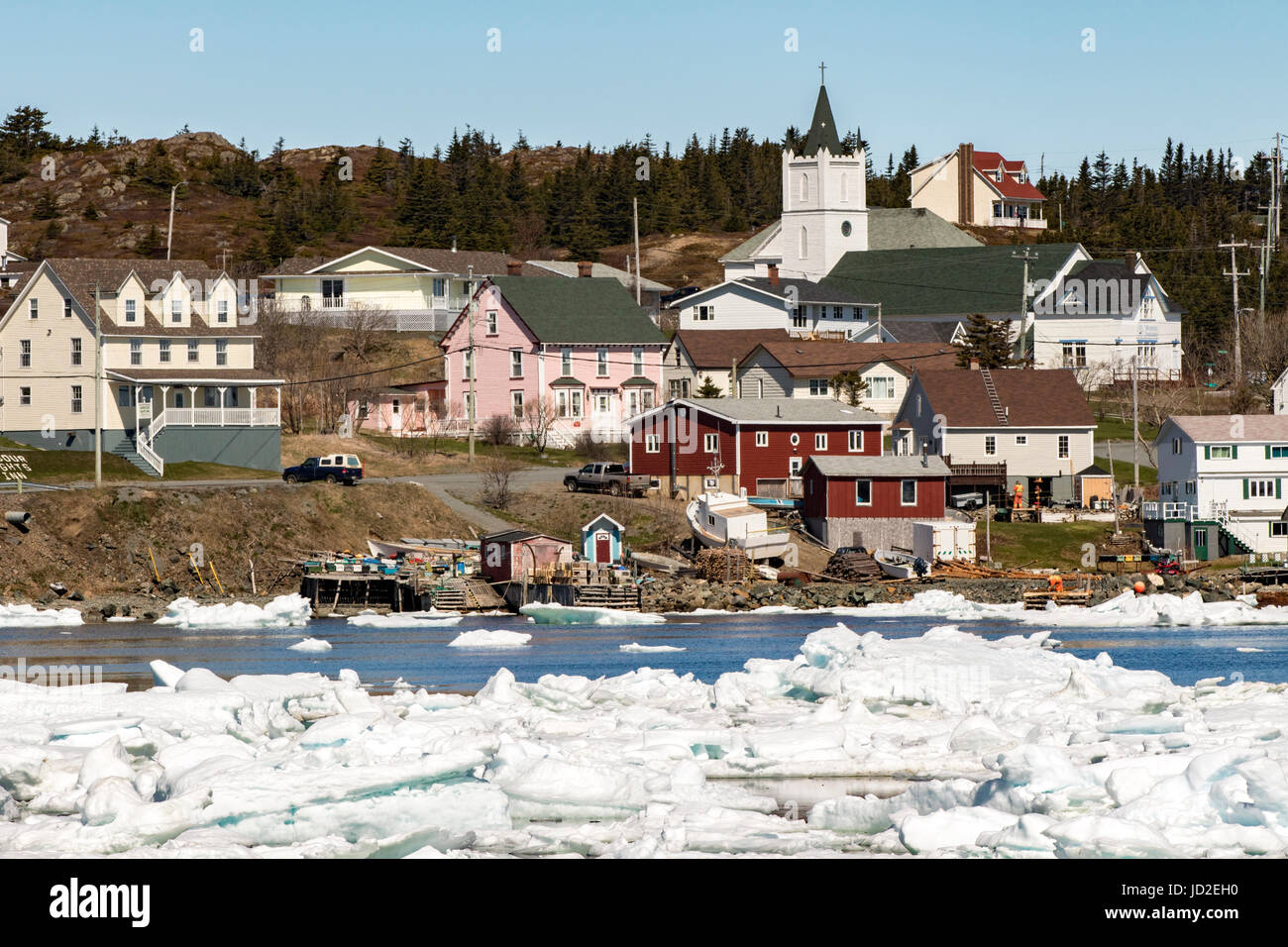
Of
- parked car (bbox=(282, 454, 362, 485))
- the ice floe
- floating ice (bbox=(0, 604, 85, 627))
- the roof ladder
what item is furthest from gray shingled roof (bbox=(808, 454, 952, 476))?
the ice floe

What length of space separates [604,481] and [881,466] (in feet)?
34.0

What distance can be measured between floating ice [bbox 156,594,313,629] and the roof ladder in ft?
104

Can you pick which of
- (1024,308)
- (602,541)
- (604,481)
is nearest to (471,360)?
(604,481)

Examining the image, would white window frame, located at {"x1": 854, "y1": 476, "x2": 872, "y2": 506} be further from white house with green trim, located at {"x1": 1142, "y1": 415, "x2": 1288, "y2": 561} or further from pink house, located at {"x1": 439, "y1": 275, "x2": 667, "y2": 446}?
pink house, located at {"x1": 439, "y1": 275, "x2": 667, "y2": 446}

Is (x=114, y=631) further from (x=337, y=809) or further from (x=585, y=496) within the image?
(x=337, y=809)

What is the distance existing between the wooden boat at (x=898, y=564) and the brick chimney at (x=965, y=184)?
96620 mm

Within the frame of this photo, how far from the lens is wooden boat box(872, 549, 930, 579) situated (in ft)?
187

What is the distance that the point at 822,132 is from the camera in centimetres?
11906

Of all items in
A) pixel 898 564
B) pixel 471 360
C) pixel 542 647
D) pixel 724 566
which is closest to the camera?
pixel 542 647

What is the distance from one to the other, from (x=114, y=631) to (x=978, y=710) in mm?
26818

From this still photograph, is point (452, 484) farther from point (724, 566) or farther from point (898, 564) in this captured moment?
point (898, 564)

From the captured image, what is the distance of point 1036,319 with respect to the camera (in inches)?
3723

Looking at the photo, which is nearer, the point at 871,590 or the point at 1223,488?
the point at 871,590

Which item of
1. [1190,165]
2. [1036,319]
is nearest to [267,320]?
[1036,319]
